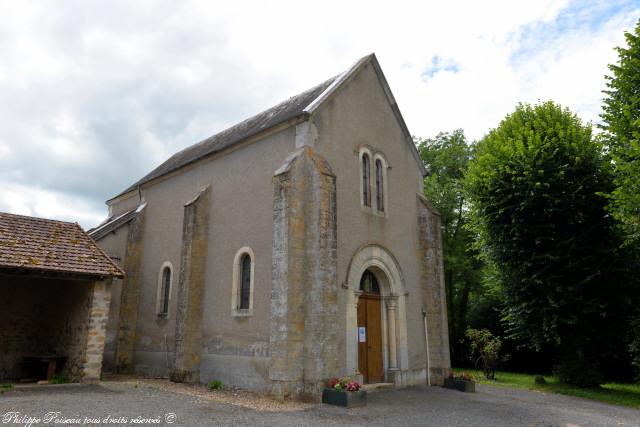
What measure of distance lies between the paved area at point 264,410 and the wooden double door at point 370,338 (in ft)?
2.85

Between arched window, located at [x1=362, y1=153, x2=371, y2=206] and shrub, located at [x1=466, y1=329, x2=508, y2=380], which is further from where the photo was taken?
shrub, located at [x1=466, y1=329, x2=508, y2=380]

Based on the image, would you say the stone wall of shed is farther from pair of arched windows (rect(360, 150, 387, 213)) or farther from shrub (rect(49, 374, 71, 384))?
pair of arched windows (rect(360, 150, 387, 213))

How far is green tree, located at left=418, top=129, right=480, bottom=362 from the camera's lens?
2789cm

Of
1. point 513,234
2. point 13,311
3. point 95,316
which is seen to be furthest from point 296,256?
point 13,311

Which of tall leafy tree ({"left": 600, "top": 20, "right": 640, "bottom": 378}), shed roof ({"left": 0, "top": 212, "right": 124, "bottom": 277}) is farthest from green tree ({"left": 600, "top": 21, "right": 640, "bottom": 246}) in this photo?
Answer: shed roof ({"left": 0, "top": 212, "right": 124, "bottom": 277})

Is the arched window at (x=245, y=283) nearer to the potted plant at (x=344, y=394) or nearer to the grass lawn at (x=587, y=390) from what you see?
the potted plant at (x=344, y=394)

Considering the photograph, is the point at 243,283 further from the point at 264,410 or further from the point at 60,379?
the point at 60,379

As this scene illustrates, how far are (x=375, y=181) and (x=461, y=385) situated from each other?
276 inches

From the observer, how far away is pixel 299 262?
38.3 feet

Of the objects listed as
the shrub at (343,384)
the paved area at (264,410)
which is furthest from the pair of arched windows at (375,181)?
the paved area at (264,410)

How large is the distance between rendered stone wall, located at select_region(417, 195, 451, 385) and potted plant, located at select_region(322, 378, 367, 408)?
205 inches

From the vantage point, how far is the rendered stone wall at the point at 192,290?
1395 centimetres

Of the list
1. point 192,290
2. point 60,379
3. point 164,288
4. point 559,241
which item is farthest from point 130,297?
point 559,241

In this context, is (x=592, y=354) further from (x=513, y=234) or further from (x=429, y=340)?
(x=429, y=340)
